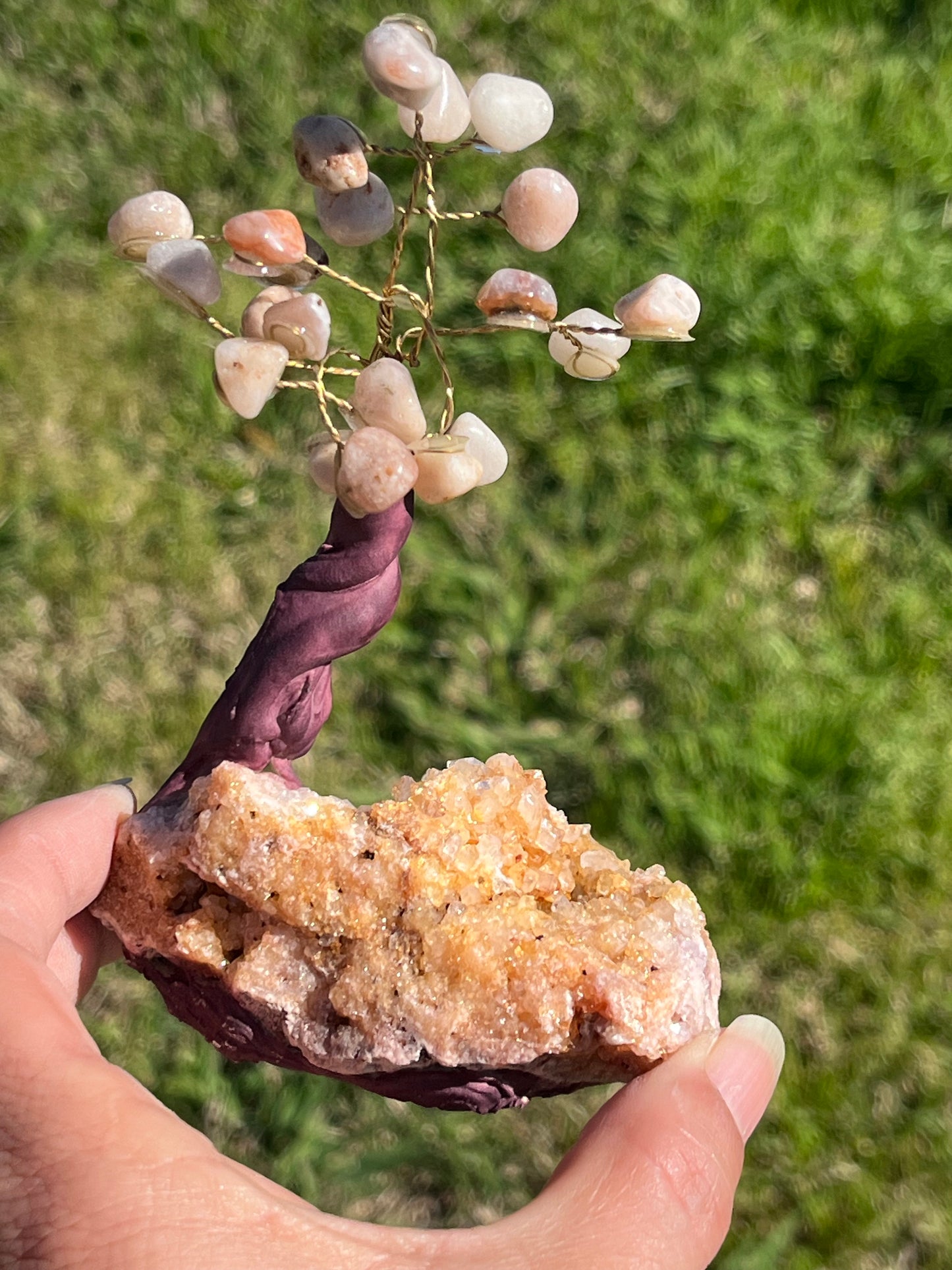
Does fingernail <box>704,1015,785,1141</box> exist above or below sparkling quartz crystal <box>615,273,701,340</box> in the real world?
below

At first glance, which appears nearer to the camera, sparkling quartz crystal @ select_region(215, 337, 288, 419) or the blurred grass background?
sparkling quartz crystal @ select_region(215, 337, 288, 419)

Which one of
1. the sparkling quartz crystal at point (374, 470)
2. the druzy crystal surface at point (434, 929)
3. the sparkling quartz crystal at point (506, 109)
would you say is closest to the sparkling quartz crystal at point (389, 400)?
the sparkling quartz crystal at point (374, 470)

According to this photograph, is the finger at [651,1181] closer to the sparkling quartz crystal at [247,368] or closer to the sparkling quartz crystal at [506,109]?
the sparkling quartz crystal at [247,368]

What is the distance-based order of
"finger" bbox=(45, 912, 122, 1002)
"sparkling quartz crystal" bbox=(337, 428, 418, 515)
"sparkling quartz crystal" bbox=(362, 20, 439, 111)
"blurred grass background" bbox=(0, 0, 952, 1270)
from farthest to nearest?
"blurred grass background" bbox=(0, 0, 952, 1270) < "finger" bbox=(45, 912, 122, 1002) < "sparkling quartz crystal" bbox=(337, 428, 418, 515) < "sparkling quartz crystal" bbox=(362, 20, 439, 111)

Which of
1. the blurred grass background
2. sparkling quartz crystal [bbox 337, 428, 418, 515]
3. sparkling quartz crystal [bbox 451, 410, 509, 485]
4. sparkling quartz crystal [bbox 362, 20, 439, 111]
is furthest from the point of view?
the blurred grass background

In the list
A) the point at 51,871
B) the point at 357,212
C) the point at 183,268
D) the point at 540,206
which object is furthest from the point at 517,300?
the point at 51,871

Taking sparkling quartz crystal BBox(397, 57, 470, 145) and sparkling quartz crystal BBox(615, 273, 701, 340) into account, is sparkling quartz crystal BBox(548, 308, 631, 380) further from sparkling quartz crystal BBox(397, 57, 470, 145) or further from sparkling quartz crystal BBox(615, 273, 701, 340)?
sparkling quartz crystal BBox(397, 57, 470, 145)

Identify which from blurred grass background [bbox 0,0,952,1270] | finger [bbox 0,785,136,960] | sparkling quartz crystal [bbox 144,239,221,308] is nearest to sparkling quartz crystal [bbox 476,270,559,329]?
sparkling quartz crystal [bbox 144,239,221,308]
